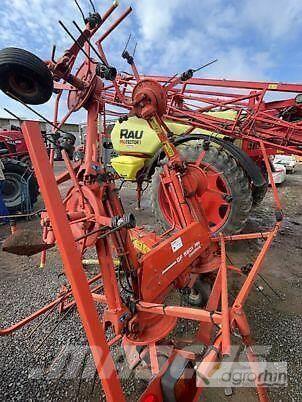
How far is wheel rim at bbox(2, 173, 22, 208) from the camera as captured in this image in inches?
239

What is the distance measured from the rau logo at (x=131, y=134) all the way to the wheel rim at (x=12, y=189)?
9.20ft

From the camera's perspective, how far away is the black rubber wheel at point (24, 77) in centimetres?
127

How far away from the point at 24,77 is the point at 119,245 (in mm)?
1188

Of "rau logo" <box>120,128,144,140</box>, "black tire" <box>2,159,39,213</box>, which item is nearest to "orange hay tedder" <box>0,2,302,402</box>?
"rau logo" <box>120,128,144,140</box>

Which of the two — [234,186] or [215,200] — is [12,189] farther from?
[234,186]

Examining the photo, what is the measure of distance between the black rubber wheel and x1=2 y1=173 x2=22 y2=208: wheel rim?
5.25m

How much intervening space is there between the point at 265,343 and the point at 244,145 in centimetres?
351

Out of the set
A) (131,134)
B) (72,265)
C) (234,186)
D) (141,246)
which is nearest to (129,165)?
(131,134)

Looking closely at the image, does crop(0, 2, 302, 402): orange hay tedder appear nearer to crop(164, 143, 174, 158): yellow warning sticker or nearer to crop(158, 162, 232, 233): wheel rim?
crop(164, 143, 174, 158): yellow warning sticker

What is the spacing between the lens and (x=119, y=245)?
6.22 feet

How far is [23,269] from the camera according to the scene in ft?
12.3

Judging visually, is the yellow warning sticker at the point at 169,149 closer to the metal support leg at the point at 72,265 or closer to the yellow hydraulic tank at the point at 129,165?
the metal support leg at the point at 72,265

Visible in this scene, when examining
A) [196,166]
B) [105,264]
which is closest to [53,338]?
[105,264]

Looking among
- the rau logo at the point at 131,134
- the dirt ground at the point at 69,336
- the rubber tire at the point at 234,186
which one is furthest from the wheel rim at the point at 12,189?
the rubber tire at the point at 234,186
